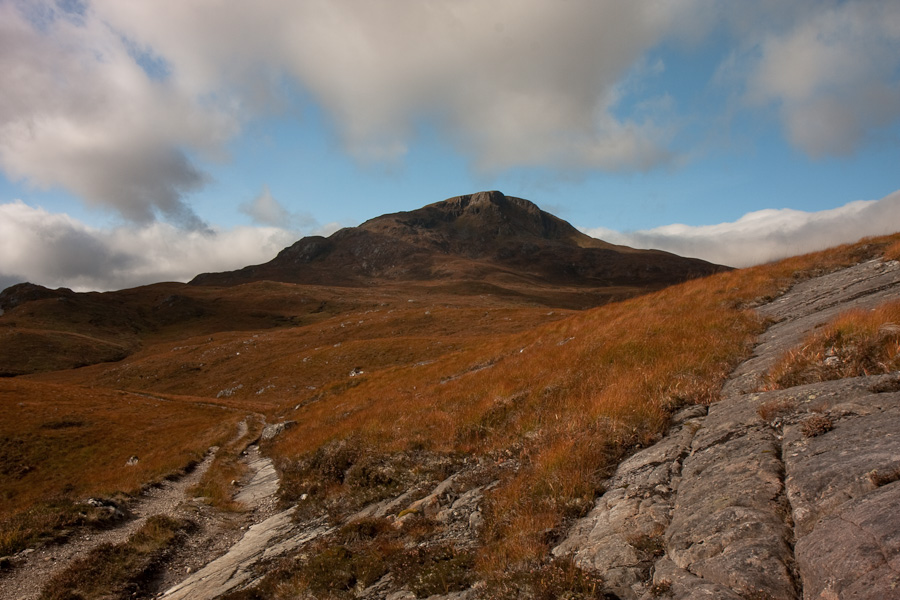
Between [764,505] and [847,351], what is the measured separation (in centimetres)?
543

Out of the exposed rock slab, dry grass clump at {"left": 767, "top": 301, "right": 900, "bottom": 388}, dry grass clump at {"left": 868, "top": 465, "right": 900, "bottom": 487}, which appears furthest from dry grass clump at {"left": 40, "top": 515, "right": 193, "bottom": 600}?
dry grass clump at {"left": 767, "top": 301, "right": 900, "bottom": 388}

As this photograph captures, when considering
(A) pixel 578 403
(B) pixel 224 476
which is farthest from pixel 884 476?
(B) pixel 224 476

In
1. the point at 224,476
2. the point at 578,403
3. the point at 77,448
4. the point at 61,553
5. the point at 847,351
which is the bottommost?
the point at 224,476

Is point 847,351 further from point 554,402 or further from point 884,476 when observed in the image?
point 554,402

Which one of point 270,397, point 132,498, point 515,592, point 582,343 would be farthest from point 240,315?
point 515,592

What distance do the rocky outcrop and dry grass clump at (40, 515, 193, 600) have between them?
1324cm

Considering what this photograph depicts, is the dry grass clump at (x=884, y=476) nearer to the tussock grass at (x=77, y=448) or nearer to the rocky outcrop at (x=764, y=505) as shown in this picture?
the rocky outcrop at (x=764, y=505)

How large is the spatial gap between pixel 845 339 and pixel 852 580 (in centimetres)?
736

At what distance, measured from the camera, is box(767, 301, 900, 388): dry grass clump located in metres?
8.16

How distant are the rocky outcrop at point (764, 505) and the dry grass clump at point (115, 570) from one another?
13237 millimetres

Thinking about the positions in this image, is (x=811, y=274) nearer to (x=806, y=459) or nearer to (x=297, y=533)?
(x=806, y=459)

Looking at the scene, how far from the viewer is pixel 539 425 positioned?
1206 centimetres

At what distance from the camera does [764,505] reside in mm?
5410

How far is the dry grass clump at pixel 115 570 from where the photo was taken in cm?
1198
